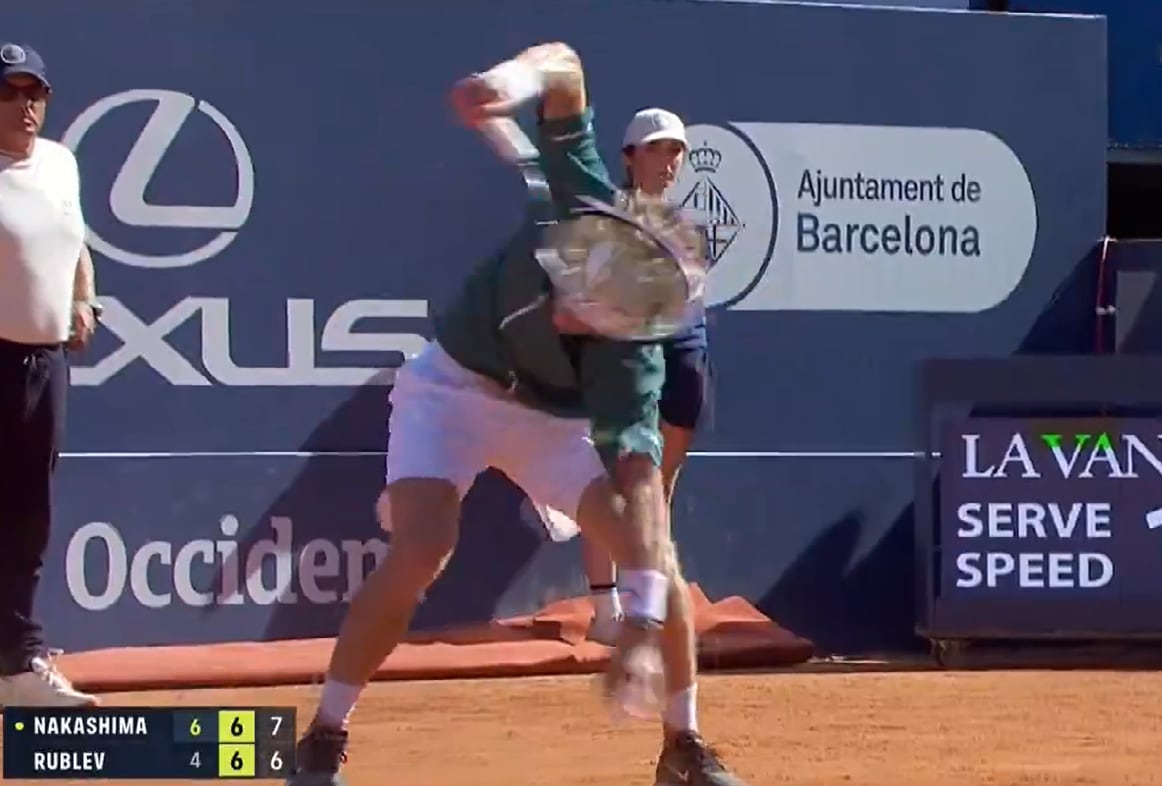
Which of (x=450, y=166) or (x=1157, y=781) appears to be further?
(x=450, y=166)

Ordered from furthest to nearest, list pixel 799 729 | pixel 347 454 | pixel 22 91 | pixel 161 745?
pixel 347 454 < pixel 22 91 < pixel 799 729 < pixel 161 745

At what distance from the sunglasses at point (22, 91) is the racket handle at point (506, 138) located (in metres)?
2.49

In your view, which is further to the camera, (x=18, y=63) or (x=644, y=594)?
(x=18, y=63)

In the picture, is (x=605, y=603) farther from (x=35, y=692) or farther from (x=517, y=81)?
(x=517, y=81)

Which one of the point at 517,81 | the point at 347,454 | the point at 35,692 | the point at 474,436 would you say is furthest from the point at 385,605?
the point at 347,454

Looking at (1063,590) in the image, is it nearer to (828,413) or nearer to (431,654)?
(828,413)

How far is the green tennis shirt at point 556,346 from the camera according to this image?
4.57 m

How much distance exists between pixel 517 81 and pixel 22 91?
2.65 metres

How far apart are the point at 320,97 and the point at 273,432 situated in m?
1.26

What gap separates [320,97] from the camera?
834cm

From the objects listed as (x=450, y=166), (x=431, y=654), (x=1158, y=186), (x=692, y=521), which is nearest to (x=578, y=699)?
(x=431, y=654)

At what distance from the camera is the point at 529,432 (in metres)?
4.83

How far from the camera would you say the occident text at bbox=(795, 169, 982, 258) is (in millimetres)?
8906

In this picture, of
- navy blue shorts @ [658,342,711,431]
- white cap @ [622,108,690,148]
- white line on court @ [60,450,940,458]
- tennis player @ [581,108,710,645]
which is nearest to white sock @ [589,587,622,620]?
tennis player @ [581,108,710,645]
